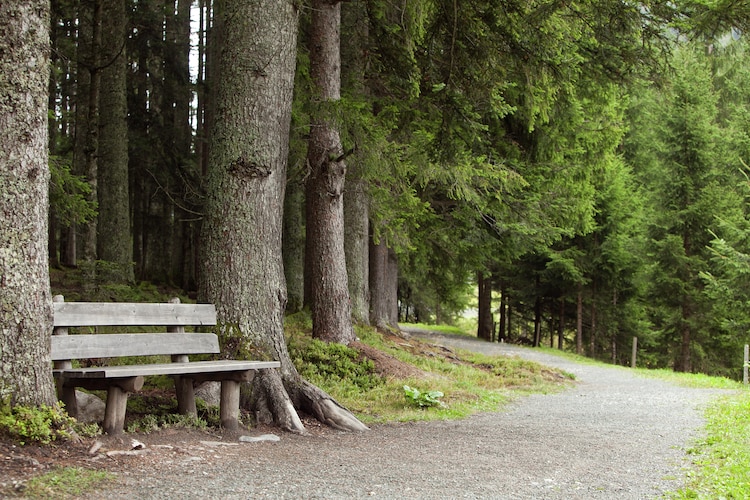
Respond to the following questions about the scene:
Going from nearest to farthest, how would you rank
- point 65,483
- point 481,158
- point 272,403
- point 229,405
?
point 65,483 → point 229,405 → point 272,403 → point 481,158

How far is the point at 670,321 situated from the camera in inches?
1017

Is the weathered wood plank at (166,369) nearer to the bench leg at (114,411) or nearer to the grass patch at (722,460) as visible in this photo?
the bench leg at (114,411)

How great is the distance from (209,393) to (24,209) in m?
3.05

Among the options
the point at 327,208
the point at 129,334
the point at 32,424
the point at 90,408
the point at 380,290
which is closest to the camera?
the point at 32,424

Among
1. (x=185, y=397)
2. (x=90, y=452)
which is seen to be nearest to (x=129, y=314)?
(x=185, y=397)

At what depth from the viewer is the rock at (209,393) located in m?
7.26

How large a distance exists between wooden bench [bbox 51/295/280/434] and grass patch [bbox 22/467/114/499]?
0.91 meters

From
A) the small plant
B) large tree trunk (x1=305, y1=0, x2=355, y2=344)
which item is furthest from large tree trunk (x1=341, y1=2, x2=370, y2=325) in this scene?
the small plant

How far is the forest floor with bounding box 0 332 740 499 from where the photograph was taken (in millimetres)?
4656

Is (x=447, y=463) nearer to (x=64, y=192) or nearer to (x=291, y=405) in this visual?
(x=291, y=405)

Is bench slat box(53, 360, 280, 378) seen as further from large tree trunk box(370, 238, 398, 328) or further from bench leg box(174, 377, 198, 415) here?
large tree trunk box(370, 238, 398, 328)

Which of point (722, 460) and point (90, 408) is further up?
Result: point (90, 408)

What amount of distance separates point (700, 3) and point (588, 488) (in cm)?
613

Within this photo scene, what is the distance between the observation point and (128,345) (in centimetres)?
610
